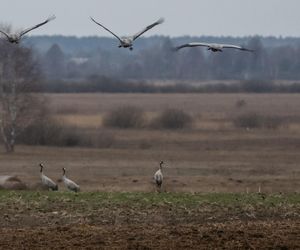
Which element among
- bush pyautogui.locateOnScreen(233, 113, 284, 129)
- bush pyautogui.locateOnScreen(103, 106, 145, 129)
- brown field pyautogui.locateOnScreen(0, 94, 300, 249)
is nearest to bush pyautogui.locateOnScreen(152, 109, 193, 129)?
brown field pyautogui.locateOnScreen(0, 94, 300, 249)

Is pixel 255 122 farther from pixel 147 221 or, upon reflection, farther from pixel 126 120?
pixel 147 221

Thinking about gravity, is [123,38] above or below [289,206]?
above

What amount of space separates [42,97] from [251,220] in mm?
46066

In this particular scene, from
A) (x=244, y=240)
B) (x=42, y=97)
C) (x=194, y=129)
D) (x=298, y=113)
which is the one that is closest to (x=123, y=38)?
(x=244, y=240)

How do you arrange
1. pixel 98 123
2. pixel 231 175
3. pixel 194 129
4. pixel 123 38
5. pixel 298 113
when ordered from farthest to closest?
pixel 298 113 → pixel 98 123 → pixel 194 129 → pixel 231 175 → pixel 123 38

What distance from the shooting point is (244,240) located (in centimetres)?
1727

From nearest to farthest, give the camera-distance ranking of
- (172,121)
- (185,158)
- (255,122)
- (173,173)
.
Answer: (173,173) < (185,158) < (255,122) < (172,121)

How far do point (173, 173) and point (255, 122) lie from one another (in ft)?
104

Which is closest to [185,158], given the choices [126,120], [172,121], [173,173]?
[173,173]

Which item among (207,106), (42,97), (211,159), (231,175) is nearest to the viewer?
(231,175)

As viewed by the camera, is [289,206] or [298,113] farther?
[298,113]

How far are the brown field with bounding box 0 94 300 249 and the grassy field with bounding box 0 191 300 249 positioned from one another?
0.07 ft

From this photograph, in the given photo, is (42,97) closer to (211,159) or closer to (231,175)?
(211,159)

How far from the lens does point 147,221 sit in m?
20.1
